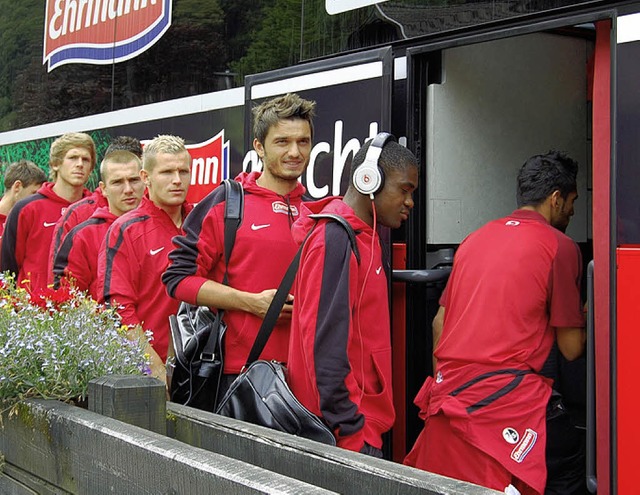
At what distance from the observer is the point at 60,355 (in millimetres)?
3000

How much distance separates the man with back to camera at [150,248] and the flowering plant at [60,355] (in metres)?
0.84

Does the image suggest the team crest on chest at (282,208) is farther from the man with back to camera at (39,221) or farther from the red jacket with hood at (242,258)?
the man with back to camera at (39,221)

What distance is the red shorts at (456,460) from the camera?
3.58 m

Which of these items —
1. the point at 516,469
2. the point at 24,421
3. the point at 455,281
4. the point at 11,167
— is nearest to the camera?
the point at 24,421

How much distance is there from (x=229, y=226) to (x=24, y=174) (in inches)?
133

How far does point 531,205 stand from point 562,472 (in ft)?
3.53

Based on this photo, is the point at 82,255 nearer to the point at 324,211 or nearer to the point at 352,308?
the point at 324,211

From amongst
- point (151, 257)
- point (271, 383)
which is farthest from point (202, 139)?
point (271, 383)

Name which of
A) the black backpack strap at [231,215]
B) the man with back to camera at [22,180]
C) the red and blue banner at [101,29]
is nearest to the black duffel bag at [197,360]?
the black backpack strap at [231,215]

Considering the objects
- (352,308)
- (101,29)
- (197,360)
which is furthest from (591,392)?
A: (101,29)

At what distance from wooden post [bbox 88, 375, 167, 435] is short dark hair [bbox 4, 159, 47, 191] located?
3.95 m

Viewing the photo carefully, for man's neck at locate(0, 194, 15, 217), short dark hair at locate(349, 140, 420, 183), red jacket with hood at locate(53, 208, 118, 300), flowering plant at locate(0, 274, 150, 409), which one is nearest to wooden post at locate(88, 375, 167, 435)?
flowering plant at locate(0, 274, 150, 409)

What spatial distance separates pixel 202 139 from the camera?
513 cm

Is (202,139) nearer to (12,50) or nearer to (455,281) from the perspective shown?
(455,281)
